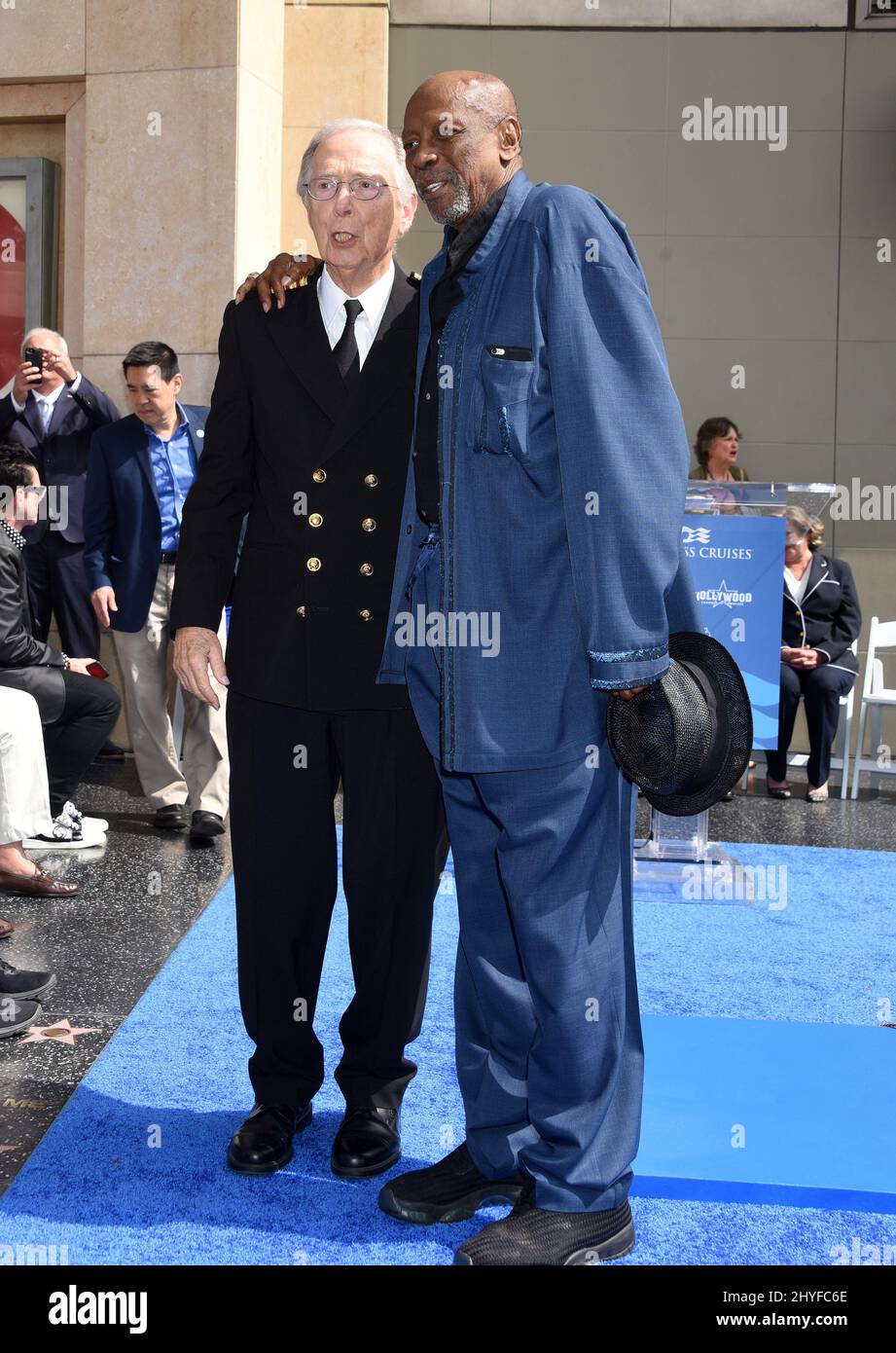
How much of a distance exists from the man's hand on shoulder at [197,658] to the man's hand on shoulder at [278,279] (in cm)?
67

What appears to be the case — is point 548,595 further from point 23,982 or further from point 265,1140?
point 23,982

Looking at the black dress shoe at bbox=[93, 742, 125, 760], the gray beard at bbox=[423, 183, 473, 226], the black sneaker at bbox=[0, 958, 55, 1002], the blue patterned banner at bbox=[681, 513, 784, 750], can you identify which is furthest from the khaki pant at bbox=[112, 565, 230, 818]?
the gray beard at bbox=[423, 183, 473, 226]

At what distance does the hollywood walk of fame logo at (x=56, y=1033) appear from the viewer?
348cm

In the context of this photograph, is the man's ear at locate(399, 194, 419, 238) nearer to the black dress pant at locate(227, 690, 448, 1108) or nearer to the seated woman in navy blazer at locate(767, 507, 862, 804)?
the black dress pant at locate(227, 690, 448, 1108)

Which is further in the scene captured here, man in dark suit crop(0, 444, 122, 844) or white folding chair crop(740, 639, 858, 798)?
white folding chair crop(740, 639, 858, 798)

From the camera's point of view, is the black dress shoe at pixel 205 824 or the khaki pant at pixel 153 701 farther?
the khaki pant at pixel 153 701

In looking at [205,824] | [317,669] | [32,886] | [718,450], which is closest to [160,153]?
[718,450]

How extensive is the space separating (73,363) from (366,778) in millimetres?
5938

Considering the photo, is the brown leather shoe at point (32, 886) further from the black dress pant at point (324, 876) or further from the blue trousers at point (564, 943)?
the blue trousers at point (564, 943)

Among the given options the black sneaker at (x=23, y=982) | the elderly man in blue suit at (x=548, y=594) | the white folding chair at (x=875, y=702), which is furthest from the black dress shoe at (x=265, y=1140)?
the white folding chair at (x=875, y=702)

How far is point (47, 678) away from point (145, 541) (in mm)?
1039

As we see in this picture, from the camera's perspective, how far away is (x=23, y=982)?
3.78m

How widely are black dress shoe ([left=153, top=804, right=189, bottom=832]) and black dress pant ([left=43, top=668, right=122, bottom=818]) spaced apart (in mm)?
532

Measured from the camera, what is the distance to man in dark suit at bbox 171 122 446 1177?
2725mm
